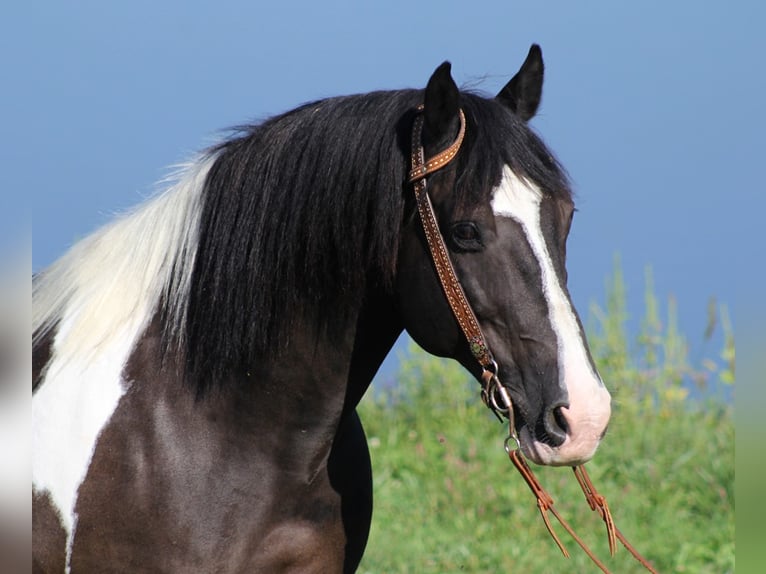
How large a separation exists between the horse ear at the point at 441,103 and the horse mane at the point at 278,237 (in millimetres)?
68

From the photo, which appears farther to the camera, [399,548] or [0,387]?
[399,548]

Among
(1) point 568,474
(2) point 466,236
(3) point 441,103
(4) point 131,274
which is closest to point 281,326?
(4) point 131,274

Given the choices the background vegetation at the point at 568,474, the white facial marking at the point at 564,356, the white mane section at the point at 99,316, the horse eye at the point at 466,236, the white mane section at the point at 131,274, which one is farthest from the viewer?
the background vegetation at the point at 568,474

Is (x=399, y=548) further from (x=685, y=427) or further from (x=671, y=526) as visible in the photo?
(x=685, y=427)

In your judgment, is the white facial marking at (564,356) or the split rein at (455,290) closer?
the white facial marking at (564,356)

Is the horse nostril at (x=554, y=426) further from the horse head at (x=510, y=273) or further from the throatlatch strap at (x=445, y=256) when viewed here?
the throatlatch strap at (x=445, y=256)

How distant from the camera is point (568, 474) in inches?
235

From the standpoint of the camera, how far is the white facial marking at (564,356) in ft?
7.73

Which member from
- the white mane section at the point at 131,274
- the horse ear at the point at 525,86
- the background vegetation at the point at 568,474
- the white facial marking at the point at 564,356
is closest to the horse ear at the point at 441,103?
the white facial marking at the point at 564,356

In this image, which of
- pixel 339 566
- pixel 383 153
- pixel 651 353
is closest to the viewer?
pixel 383 153

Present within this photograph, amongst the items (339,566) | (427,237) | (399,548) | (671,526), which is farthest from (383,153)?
(671,526)

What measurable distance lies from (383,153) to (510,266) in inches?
17.7

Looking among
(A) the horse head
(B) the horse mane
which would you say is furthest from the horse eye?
(B) the horse mane

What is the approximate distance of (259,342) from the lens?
270 centimetres
